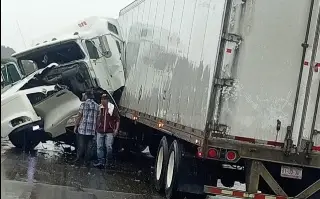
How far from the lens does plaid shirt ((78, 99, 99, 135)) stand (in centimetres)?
1364

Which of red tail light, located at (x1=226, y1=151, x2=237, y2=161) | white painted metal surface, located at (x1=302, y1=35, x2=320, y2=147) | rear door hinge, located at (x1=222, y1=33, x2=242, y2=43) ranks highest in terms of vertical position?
rear door hinge, located at (x1=222, y1=33, x2=242, y2=43)

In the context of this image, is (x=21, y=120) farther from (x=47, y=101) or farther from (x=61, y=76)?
(x=61, y=76)

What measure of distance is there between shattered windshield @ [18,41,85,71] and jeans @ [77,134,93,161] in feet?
8.95

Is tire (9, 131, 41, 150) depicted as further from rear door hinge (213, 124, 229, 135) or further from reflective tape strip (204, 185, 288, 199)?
rear door hinge (213, 124, 229, 135)

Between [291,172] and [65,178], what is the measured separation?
14.8ft

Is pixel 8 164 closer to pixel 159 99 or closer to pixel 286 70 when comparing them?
pixel 159 99

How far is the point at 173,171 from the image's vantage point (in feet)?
30.4

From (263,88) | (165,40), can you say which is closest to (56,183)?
(165,40)

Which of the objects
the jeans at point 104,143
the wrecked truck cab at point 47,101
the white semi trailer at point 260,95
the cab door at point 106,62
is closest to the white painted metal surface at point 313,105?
the white semi trailer at point 260,95

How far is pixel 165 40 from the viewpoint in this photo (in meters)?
11.4

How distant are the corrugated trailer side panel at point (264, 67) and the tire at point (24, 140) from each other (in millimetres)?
8529

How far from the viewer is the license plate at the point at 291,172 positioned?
827cm

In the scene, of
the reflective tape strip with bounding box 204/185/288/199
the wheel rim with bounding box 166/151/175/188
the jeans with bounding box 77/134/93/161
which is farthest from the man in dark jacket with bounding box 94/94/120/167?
the reflective tape strip with bounding box 204/185/288/199

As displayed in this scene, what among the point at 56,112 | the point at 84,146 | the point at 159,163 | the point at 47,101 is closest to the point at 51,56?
the point at 47,101
